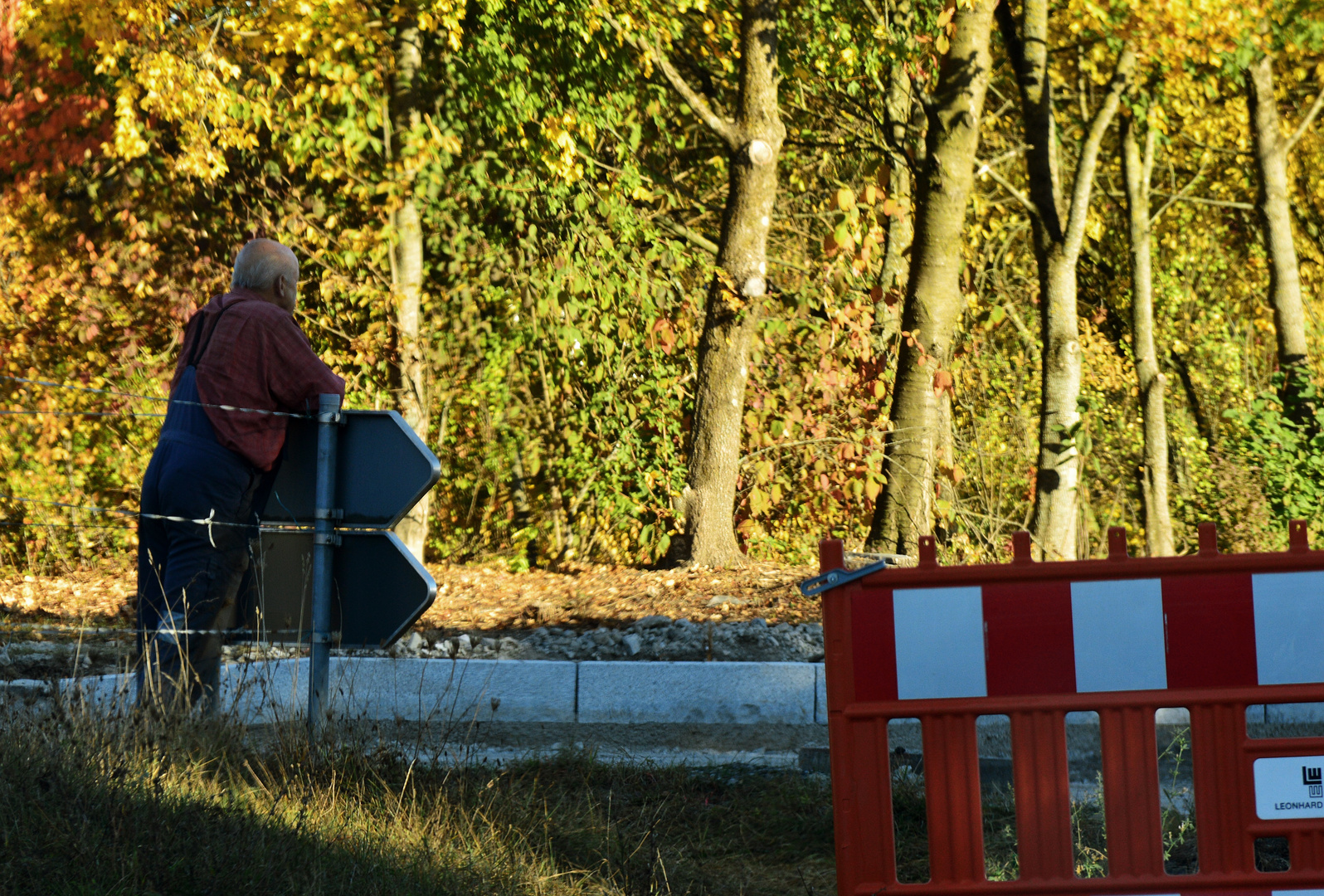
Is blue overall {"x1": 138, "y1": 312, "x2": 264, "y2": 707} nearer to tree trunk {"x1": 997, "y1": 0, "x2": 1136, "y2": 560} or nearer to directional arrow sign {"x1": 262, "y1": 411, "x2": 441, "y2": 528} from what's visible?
directional arrow sign {"x1": 262, "y1": 411, "x2": 441, "y2": 528}

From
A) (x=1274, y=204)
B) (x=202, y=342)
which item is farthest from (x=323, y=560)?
(x=1274, y=204)

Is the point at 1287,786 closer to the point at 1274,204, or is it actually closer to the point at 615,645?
the point at 615,645

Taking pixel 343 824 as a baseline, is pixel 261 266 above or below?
above

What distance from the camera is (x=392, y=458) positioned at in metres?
4.50

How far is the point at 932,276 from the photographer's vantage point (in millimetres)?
10242

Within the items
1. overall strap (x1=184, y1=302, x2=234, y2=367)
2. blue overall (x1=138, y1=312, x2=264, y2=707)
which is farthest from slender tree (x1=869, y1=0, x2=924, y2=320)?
blue overall (x1=138, y1=312, x2=264, y2=707)

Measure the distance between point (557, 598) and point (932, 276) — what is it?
3.87 m

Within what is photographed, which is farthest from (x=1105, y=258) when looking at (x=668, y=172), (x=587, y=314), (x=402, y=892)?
(x=402, y=892)

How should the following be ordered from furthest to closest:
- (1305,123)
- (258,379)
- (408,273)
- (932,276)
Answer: (1305,123) → (408,273) → (932,276) → (258,379)

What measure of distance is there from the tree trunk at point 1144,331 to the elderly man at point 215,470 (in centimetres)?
1377

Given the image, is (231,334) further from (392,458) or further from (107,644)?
(107,644)

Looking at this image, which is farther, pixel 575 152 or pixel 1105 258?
pixel 1105 258

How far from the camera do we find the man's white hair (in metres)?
5.12

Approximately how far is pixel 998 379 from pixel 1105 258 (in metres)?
6.65
